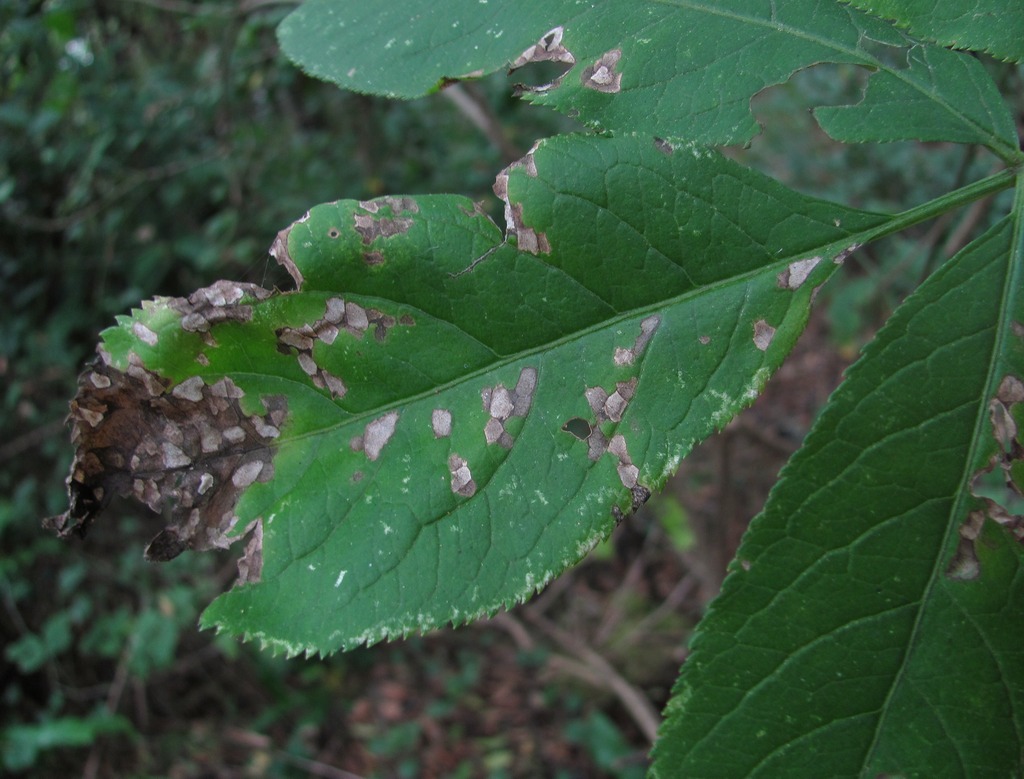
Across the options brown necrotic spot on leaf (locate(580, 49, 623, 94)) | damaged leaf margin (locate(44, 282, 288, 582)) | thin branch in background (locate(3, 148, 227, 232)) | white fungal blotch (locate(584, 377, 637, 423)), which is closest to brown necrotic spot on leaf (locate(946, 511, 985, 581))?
white fungal blotch (locate(584, 377, 637, 423))

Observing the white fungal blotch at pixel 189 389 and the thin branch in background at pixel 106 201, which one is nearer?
the white fungal blotch at pixel 189 389

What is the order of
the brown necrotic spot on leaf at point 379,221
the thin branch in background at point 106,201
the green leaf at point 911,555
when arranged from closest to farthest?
the green leaf at point 911,555 < the brown necrotic spot on leaf at point 379,221 < the thin branch in background at point 106,201

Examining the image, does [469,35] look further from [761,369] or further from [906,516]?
[906,516]

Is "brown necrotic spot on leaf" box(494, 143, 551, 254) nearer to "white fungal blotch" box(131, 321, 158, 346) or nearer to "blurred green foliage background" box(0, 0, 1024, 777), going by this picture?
"white fungal blotch" box(131, 321, 158, 346)

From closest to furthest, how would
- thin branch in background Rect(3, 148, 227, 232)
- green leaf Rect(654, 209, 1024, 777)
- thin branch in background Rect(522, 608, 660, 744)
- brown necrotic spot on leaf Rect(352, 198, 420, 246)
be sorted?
green leaf Rect(654, 209, 1024, 777) → brown necrotic spot on leaf Rect(352, 198, 420, 246) → thin branch in background Rect(3, 148, 227, 232) → thin branch in background Rect(522, 608, 660, 744)

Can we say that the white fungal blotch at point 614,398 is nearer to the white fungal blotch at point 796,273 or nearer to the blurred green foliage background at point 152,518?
the white fungal blotch at point 796,273

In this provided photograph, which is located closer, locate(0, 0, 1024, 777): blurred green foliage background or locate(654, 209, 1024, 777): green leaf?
locate(654, 209, 1024, 777): green leaf

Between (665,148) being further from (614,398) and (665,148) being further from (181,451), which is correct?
(181,451)

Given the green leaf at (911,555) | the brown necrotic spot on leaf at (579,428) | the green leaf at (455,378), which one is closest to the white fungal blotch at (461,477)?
the green leaf at (455,378)
